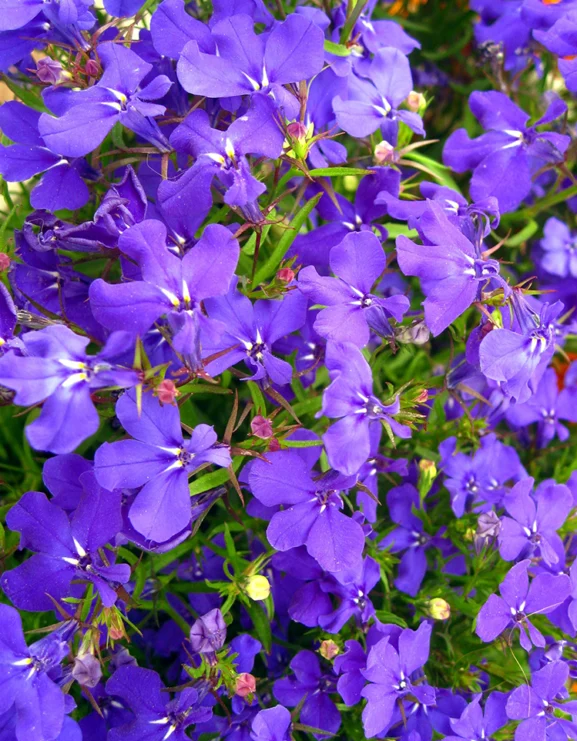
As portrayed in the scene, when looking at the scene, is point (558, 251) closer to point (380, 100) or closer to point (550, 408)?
point (550, 408)

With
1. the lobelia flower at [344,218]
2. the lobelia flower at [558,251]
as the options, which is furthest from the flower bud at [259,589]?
the lobelia flower at [558,251]

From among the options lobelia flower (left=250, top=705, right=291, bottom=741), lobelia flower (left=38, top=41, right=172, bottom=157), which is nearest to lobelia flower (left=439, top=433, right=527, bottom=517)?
lobelia flower (left=250, top=705, right=291, bottom=741)

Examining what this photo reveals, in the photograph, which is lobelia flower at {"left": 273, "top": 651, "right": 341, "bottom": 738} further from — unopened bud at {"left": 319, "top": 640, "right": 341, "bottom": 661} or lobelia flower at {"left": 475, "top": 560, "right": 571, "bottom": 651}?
lobelia flower at {"left": 475, "top": 560, "right": 571, "bottom": 651}

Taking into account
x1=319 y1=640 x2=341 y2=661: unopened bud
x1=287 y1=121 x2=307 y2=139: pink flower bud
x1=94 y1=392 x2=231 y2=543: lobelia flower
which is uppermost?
x1=287 y1=121 x2=307 y2=139: pink flower bud

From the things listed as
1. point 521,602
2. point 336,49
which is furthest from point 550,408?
point 336,49

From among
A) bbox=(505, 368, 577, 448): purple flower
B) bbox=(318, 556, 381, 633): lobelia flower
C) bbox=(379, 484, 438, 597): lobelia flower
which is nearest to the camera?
bbox=(318, 556, 381, 633): lobelia flower

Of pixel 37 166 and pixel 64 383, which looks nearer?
pixel 64 383

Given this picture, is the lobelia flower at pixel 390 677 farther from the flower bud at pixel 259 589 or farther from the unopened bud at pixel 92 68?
the unopened bud at pixel 92 68
